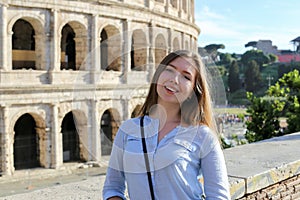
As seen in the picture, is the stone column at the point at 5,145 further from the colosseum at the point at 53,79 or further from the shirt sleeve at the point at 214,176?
the shirt sleeve at the point at 214,176

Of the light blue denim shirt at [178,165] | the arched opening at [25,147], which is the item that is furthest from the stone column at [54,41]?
the light blue denim shirt at [178,165]

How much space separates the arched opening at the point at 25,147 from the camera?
1430cm

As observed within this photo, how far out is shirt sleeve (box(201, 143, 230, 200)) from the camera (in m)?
1.58

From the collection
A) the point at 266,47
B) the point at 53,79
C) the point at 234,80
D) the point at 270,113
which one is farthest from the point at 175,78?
the point at 266,47

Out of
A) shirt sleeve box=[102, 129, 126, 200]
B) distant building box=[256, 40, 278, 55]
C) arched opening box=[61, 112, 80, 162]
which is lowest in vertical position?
arched opening box=[61, 112, 80, 162]

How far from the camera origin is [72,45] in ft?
56.7

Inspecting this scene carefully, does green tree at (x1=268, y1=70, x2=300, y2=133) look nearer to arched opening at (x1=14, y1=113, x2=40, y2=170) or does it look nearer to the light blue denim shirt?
arched opening at (x1=14, y1=113, x2=40, y2=170)

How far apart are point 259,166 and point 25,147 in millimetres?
12921

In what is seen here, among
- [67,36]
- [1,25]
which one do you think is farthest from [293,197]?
[67,36]

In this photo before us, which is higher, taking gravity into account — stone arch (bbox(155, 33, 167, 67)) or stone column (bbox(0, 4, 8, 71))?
stone column (bbox(0, 4, 8, 71))

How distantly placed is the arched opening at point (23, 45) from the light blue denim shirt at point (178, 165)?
14390mm

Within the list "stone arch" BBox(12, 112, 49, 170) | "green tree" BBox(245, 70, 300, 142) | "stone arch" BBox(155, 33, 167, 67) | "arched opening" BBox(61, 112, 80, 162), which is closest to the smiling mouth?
"stone arch" BBox(155, 33, 167, 67)

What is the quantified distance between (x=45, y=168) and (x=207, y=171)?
1310 cm

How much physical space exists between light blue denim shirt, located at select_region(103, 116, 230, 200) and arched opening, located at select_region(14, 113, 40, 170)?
523 inches
